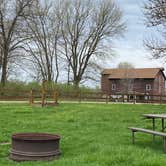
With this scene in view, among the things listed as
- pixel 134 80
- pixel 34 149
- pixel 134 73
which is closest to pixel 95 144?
pixel 34 149

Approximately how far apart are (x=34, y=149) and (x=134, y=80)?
7997 cm

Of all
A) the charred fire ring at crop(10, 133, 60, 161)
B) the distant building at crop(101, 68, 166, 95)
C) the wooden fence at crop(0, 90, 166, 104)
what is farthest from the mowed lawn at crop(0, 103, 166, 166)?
the distant building at crop(101, 68, 166, 95)

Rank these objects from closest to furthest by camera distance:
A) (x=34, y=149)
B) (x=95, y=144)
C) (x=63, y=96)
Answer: (x=34, y=149) → (x=95, y=144) → (x=63, y=96)

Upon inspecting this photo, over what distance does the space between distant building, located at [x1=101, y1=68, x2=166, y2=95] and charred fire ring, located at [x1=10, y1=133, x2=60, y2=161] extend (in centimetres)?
7568

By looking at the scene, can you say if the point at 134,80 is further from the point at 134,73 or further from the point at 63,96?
the point at 63,96

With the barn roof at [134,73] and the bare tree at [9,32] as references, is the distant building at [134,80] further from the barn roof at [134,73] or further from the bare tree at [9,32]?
the bare tree at [9,32]

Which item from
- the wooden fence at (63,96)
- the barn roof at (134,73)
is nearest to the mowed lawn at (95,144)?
the wooden fence at (63,96)

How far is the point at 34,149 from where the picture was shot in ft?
30.8

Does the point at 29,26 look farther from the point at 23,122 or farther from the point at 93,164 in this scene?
the point at 93,164

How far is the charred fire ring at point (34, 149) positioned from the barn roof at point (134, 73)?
76911mm

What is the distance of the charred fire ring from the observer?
9.32 m

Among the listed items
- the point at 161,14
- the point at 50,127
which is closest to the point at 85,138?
the point at 50,127

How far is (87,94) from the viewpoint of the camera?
4994 cm

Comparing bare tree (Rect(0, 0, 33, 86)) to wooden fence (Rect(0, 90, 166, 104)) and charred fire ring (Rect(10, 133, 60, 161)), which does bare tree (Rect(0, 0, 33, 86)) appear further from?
charred fire ring (Rect(10, 133, 60, 161))
